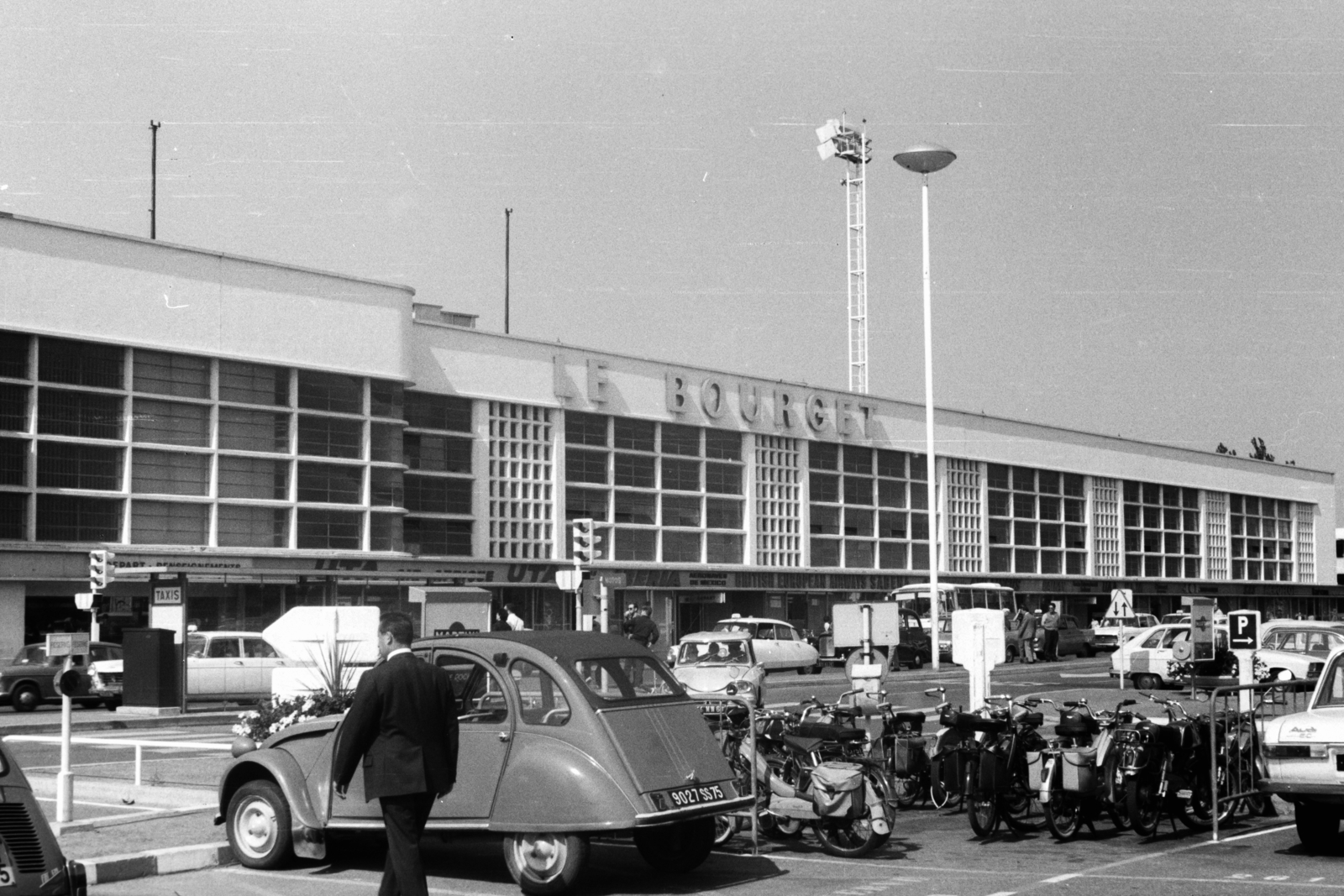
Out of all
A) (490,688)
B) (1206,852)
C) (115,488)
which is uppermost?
(115,488)

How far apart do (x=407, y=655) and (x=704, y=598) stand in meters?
47.1

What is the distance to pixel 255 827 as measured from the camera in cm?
1202

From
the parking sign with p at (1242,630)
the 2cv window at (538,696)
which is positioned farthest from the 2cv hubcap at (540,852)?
the parking sign with p at (1242,630)

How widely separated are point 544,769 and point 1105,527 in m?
69.9

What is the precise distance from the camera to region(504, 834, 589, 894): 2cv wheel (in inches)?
420

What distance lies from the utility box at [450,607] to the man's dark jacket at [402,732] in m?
25.9

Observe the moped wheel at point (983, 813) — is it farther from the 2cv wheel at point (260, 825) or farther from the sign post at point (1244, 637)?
the sign post at point (1244, 637)

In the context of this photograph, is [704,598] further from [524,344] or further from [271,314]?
[271,314]

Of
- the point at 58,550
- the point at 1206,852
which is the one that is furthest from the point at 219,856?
the point at 58,550

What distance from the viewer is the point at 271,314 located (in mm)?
43719

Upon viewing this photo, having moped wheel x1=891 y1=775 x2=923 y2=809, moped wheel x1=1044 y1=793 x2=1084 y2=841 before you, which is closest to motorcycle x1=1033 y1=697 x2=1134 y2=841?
moped wheel x1=1044 y1=793 x2=1084 y2=841

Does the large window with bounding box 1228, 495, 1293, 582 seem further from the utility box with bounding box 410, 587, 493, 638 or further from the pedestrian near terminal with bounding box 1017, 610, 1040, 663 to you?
the utility box with bounding box 410, 587, 493, 638

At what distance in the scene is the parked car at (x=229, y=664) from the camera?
34000 mm

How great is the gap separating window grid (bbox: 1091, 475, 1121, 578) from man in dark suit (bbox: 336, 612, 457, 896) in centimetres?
6908
